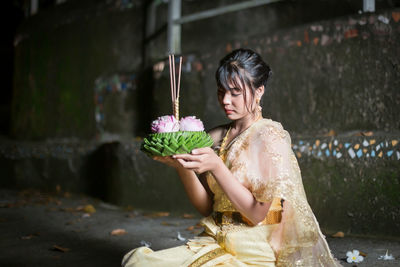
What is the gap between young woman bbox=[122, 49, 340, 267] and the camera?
193 cm

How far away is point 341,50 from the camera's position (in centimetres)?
404

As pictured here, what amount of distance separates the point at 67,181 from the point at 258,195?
5.17 meters

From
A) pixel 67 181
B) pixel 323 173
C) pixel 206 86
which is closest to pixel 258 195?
pixel 323 173

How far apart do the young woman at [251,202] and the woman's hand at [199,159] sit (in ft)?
0.13

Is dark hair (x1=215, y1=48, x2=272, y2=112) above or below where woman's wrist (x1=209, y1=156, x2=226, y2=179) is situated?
above

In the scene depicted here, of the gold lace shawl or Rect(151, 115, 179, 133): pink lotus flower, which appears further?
the gold lace shawl

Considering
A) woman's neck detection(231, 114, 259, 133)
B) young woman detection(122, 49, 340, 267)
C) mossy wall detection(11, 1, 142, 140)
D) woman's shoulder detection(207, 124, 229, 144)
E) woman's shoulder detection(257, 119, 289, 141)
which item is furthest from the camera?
mossy wall detection(11, 1, 142, 140)

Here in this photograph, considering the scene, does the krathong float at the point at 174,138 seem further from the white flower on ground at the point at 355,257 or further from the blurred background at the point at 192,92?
the blurred background at the point at 192,92

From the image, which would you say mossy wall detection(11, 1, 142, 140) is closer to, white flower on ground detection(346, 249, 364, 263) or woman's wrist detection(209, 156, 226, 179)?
white flower on ground detection(346, 249, 364, 263)

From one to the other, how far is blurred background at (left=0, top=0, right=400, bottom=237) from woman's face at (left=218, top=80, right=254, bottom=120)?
203 cm

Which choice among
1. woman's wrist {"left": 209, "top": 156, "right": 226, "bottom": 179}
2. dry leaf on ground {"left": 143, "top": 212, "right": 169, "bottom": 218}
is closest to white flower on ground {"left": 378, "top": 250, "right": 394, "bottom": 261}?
woman's wrist {"left": 209, "top": 156, "right": 226, "bottom": 179}


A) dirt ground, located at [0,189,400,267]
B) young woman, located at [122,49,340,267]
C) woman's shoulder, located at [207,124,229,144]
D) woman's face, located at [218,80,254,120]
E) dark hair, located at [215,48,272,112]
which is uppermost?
dark hair, located at [215,48,272,112]

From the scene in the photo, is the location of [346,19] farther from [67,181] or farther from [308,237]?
[67,181]

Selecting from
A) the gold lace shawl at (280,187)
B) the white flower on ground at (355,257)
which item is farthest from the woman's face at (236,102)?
the white flower on ground at (355,257)
